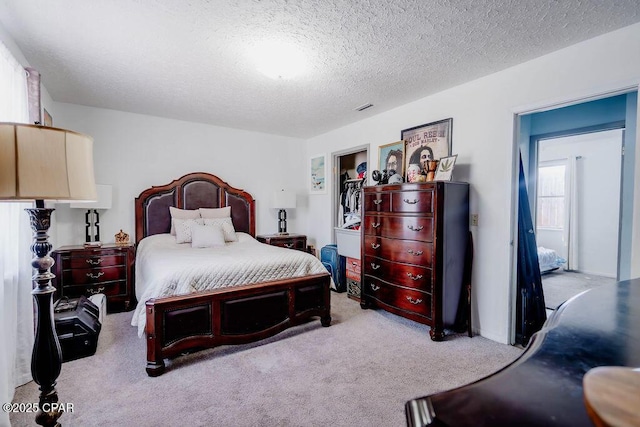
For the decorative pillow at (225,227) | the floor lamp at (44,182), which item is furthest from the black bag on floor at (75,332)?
the decorative pillow at (225,227)

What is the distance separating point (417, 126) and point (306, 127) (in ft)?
6.20

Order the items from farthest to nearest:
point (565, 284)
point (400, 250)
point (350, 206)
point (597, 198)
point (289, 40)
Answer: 1. point (597, 198)
2. point (350, 206)
3. point (565, 284)
4. point (400, 250)
5. point (289, 40)

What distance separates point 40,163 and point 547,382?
1.71m

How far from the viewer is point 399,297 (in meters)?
3.13

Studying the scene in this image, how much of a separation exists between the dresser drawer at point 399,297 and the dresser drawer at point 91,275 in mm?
2920

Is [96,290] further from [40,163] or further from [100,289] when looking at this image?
[40,163]

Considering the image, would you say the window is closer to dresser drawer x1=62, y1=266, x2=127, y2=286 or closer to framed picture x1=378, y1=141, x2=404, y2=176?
framed picture x1=378, y1=141, x2=404, y2=176

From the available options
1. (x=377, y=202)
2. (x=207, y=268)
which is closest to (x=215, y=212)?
(x=207, y=268)

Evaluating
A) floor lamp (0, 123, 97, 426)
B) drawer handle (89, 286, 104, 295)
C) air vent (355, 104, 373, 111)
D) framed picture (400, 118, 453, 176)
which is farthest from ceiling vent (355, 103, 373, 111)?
drawer handle (89, 286, 104, 295)

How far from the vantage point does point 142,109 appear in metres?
3.91

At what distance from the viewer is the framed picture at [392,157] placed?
3.72 m

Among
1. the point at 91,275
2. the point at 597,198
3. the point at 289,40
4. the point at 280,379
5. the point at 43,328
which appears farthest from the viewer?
the point at 597,198

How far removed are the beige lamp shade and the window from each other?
6.87m

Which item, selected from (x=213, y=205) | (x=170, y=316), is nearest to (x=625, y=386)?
(x=170, y=316)
